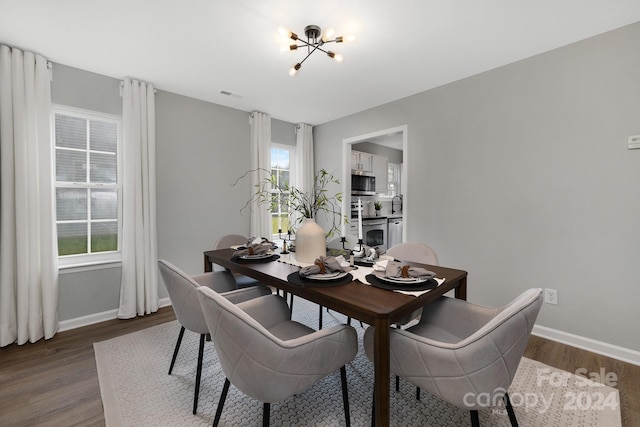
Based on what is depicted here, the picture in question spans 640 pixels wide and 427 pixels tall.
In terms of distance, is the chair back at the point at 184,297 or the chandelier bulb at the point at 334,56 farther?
the chandelier bulb at the point at 334,56

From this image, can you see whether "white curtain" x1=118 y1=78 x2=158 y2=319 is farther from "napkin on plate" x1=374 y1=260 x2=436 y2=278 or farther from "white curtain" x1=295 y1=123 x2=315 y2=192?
"napkin on plate" x1=374 y1=260 x2=436 y2=278

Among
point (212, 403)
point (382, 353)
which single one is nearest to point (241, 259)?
point (212, 403)

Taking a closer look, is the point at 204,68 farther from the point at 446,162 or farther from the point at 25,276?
the point at 446,162

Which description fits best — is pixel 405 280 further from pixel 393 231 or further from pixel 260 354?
pixel 393 231

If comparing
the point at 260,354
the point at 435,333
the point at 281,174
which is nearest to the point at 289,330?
the point at 260,354

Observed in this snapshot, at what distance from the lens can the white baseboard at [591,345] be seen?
80.1 inches

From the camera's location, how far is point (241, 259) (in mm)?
1991

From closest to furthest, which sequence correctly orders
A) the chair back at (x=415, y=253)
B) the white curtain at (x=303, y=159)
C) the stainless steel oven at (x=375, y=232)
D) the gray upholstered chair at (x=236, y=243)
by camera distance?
the chair back at (x=415, y=253) < the gray upholstered chair at (x=236, y=243) < the white curtain at (x=303, y=159) < the stainless steel oven at (x=375, y=232)

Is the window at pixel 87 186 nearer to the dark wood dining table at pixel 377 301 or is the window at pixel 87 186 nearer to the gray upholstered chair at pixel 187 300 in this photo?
the gray upholstered chair at pixel 187 300

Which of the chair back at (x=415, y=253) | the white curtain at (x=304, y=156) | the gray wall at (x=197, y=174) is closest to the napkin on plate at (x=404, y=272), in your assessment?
the chair back at (x=415, y=253)

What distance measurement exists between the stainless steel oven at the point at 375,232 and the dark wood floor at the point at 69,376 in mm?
2943

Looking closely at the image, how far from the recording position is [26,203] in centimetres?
231

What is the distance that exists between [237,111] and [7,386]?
3293 mm

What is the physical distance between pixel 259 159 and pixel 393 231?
10.5 ft
